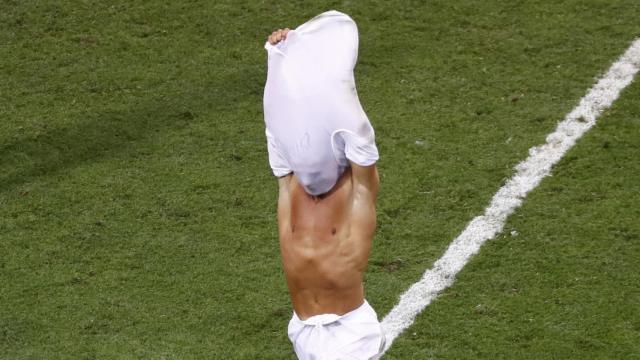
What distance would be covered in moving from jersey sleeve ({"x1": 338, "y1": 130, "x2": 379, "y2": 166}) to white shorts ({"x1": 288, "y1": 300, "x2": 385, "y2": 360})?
799 mm

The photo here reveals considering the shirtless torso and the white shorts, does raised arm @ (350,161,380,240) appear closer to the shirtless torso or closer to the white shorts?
the shirtless torso

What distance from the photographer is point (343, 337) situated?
548cm

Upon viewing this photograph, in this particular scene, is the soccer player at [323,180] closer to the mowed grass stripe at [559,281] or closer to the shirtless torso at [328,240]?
the shirtless torso at [328,240]

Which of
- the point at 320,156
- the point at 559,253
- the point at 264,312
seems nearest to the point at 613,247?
the point at 559,253

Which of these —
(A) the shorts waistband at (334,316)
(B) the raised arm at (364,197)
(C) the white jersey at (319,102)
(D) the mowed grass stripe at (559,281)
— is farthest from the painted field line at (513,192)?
(C) the white jersey at (319,102)


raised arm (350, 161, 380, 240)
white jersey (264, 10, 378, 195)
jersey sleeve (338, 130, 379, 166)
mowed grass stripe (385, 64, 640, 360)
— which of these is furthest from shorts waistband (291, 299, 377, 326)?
mowed grass stripe (385, 64, 640, 360)

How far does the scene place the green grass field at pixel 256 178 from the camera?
7195mm

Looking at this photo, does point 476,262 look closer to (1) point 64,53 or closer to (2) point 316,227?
(2) point 316,227

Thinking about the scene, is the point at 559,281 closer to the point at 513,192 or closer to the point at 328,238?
the point at 513,192

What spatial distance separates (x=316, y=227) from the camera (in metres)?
5.41

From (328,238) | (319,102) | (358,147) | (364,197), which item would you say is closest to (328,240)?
(328,238)

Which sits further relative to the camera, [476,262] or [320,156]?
[476,262]

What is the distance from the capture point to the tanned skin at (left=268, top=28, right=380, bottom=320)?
529 centimetres

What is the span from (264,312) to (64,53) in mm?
3515
